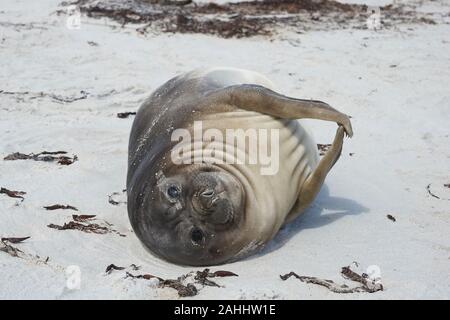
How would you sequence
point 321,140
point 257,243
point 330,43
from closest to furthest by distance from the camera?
point 257,243
point 321,140
point 330,43

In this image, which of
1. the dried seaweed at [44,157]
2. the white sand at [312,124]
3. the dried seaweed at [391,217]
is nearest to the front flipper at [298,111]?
the white sand at [312,124]

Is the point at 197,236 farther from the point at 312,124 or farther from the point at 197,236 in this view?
the point at 312,124

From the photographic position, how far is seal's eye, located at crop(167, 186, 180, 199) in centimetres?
303

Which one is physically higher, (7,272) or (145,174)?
(145,174)

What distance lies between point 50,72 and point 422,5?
543 centimetres

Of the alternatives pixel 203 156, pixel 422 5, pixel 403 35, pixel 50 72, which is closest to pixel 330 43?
pixel 403 35

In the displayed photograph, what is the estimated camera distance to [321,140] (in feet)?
16.7

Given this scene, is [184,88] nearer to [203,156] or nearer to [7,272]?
[203,156]

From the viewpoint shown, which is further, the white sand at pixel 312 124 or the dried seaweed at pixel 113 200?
the dried seaweed at pixel 113 200

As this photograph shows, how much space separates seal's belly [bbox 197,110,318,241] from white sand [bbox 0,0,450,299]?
0.67 ft

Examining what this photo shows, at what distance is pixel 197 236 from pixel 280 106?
858mm

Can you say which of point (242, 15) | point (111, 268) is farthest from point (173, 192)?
point (242, 15)

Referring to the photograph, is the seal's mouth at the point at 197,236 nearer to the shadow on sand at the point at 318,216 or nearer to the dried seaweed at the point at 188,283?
the dried seaweed at the point at 188,283

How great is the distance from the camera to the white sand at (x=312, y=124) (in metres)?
2.88
